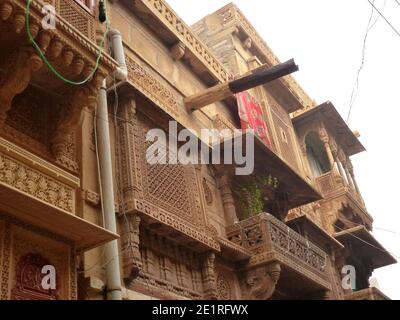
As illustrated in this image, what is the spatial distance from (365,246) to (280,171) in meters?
5.04

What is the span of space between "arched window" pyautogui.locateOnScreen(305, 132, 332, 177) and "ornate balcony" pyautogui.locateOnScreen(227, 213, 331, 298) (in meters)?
6.63

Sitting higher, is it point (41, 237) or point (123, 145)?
point (123, 145)

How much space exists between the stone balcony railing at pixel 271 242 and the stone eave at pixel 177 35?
302cm

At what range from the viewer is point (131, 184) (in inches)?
246

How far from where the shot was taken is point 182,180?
290 inches

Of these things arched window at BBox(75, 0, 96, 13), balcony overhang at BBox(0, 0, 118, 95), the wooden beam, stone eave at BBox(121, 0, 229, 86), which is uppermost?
stone eave at BBox(121, 0, 229, 86)

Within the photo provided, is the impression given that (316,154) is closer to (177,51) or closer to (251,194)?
(251,194)

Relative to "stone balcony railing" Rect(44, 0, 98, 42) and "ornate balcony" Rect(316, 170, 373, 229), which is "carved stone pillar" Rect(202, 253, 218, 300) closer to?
"stone balcony railing" Rect(44, 0, 98, 42)

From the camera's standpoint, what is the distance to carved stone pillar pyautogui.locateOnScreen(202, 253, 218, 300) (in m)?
6.96

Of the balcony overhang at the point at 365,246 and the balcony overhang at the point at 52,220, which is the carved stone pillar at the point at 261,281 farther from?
the balcony overhang at the point at 365,246

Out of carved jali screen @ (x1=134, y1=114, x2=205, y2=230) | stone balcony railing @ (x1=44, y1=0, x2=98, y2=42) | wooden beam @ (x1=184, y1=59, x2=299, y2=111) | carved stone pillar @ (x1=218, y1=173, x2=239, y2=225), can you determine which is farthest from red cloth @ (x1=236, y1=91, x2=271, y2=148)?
stone balcony railing @ (x1=44, y1=0, x2=98, y2=42)
